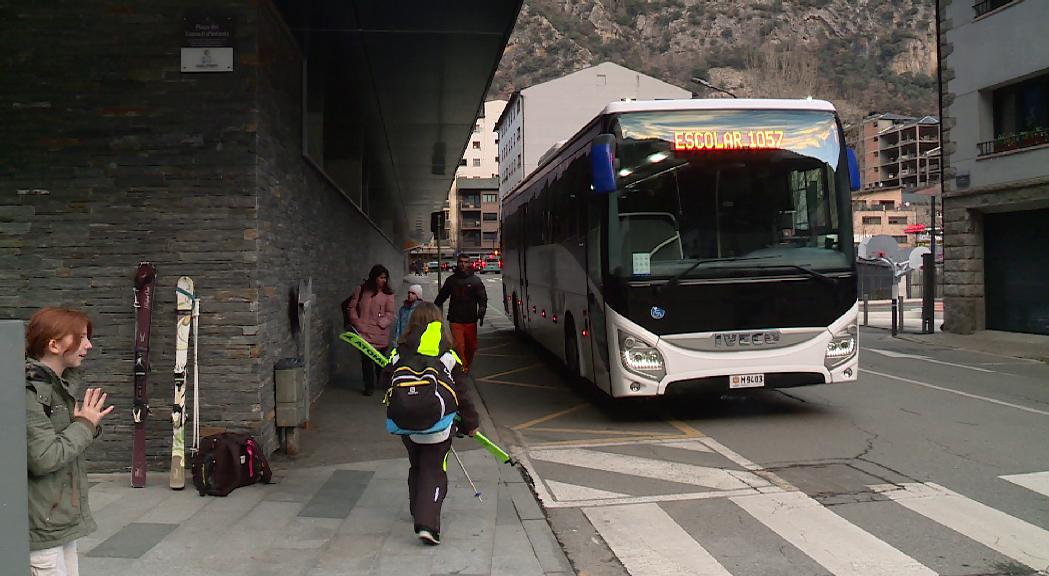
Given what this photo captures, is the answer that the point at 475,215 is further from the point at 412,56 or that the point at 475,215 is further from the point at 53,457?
the point at 53,457

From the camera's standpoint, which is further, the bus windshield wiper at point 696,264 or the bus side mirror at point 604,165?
the bus windshield wiper at point 696,264

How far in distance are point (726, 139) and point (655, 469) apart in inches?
146

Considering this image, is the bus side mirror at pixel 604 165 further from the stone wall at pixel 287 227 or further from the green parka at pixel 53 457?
the green parka at pixel 53 457

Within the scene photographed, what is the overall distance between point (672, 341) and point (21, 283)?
19.4 ft

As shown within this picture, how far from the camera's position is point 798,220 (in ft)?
29.6

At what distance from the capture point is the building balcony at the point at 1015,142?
57.7 ft

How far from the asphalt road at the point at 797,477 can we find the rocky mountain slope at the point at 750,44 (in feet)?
405

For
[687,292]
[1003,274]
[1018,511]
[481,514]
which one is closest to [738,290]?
[687,292]

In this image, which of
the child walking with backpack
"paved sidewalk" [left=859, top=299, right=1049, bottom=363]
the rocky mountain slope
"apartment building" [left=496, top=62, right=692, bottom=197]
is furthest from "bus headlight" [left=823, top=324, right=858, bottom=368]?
the rocky mountain slope

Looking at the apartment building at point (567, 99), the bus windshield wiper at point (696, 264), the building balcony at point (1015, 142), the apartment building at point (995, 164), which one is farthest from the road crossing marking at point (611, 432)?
the apartment building at point (567, 99)

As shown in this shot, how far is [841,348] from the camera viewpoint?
898cm

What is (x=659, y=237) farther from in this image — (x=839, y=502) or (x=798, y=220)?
(x=839, y=502)

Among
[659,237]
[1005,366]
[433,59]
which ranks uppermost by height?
[433,59]

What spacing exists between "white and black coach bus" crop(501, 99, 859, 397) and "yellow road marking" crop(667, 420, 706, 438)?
0.50 m
